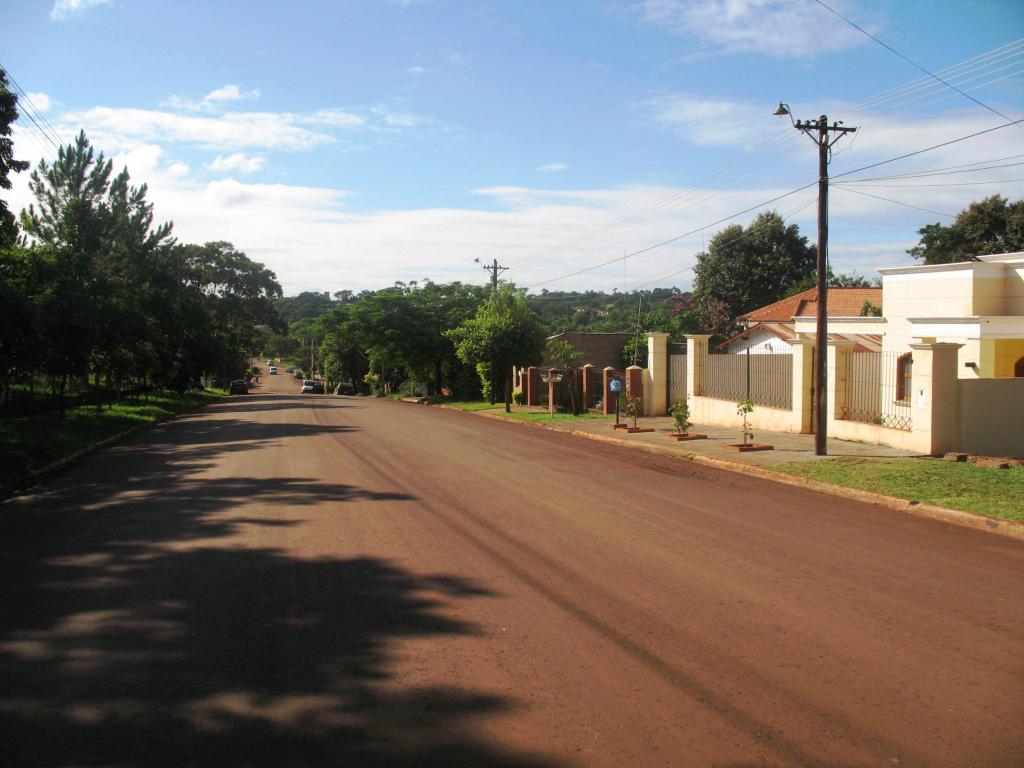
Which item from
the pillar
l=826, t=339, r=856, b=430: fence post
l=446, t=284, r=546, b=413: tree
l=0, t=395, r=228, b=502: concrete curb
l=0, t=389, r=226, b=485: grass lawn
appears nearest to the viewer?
l=0, t=395, r=228, b=502: concrete curb

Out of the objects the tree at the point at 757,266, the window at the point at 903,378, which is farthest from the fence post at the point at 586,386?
the tree at the point at 757,266

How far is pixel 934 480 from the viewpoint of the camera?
1248cm

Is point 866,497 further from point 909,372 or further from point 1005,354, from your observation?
point 1005,354

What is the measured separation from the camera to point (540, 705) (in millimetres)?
4453

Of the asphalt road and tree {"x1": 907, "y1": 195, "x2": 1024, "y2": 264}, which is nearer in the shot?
the asphalt road

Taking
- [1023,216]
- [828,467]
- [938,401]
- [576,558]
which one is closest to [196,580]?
[576,558]

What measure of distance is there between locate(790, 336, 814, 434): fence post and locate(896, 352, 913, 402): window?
2069mm

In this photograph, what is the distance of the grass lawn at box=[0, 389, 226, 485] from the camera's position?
14609 millimetres

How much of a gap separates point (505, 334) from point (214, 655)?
3110 centimetres

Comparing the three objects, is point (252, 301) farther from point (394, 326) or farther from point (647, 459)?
point (647, 459)

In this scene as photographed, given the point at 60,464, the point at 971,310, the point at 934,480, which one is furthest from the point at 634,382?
the point at 60,464

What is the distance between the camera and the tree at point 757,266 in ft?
191

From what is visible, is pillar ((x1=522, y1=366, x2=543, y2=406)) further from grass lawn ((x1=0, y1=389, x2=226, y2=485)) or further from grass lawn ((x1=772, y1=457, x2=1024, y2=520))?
grass lawn ((x1=772, y1=457, x2=1024, y2=520))

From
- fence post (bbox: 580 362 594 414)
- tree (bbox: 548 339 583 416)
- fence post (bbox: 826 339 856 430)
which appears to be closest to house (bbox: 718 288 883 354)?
fence post (bbox: 580 362 594 414)
